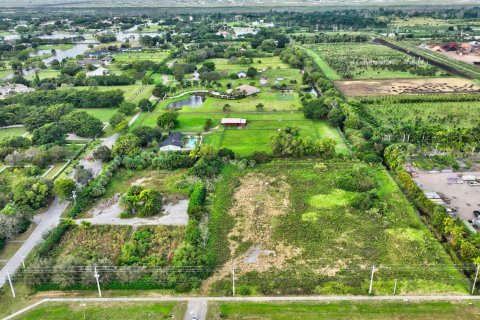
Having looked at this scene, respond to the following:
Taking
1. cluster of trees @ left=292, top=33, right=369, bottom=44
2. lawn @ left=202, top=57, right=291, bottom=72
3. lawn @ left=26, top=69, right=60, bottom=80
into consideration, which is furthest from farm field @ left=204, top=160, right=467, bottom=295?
cluster of trees @ left=292, top=33, right=369, bottom=44

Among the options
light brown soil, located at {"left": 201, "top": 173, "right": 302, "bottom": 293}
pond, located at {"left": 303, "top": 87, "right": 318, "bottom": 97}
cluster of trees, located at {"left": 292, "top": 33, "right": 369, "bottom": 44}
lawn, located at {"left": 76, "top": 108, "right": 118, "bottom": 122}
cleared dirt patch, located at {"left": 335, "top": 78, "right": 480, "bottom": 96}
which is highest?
cluster of trees, located at {"left": 292, "top": 33, "right": 369, "bottom": 44}

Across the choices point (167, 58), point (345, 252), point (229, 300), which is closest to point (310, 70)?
point (167, 58)

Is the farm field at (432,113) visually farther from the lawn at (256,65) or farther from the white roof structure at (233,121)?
the lawn at (256,65)

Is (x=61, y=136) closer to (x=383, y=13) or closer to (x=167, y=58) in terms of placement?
(x=167, y=58)

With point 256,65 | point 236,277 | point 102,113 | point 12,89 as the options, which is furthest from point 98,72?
point 236,277

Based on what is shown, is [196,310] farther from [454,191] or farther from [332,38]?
[332,38]

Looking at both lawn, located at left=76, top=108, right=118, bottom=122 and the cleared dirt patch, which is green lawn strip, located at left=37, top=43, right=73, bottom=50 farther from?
the cleared dirt patch
